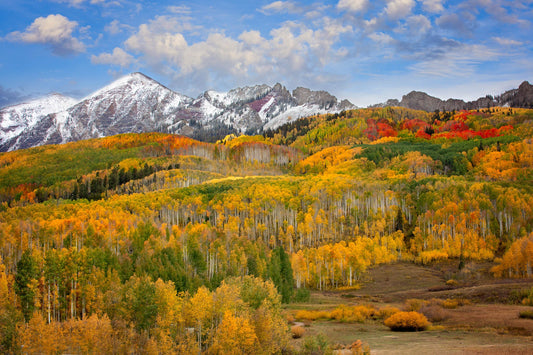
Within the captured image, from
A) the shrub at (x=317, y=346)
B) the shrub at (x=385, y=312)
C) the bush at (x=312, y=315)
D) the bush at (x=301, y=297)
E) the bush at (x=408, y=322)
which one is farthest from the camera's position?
the bush at (x=301, y=297)

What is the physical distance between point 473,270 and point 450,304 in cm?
5413

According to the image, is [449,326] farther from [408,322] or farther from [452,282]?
[452,282]

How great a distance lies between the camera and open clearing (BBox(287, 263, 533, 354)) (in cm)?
4662

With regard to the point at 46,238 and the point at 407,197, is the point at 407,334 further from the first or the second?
the point at 407,197

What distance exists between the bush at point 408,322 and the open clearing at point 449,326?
1.06m

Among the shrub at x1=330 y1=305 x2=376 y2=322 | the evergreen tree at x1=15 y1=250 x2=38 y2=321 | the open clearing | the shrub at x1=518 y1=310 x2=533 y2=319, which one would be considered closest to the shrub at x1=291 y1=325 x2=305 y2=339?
the open clearing

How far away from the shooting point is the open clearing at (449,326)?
46.6m

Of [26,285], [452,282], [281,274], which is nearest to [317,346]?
[26,285]

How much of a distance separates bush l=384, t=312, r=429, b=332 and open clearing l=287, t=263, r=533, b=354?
1.06 metres

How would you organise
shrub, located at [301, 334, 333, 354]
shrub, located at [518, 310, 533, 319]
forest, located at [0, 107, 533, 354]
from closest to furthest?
shrub, located at [301, 334, 333, 354]
forest, located at [0, 107, 533, 354]
shrub, located at [518, 310, 533, 319]

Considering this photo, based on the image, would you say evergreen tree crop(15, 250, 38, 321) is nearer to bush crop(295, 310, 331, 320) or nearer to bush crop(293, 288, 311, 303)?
bush crop(295, 310, 331, 320)

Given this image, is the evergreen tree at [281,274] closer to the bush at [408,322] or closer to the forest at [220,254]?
the forest at [220,254]

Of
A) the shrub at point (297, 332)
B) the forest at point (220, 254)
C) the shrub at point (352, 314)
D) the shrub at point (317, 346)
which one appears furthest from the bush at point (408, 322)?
the shrub at point (317, 346)

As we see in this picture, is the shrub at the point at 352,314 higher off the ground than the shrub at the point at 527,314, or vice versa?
the shrub at the point at 527,314
